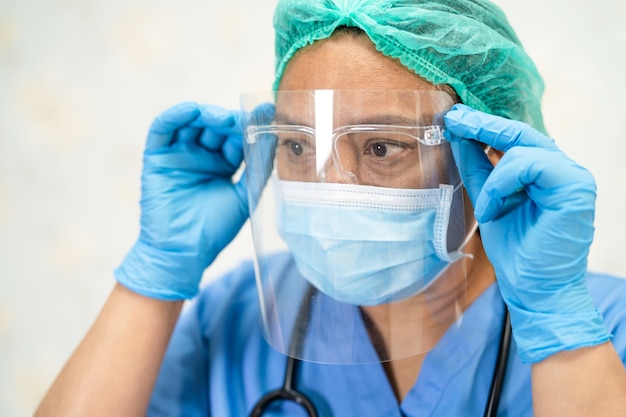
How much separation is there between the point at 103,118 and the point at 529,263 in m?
1.28

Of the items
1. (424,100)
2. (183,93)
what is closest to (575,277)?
(424,100)

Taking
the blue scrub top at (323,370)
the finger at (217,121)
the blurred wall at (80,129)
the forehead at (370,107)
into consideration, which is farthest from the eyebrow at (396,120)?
the blurred wall at (80,129)

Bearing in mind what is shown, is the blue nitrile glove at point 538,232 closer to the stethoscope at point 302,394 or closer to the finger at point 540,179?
the finger at point 540,179

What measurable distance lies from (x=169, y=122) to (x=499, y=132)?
2.10 ft

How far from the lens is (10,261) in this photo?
1.70 meters

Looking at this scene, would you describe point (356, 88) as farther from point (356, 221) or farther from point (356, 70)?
point (356, 221)

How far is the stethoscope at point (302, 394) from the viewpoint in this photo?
3.18 feet

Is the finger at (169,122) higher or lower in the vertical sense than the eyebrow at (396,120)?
lower

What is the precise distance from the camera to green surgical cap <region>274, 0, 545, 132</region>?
916mm

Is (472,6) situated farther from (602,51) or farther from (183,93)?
(183,93)

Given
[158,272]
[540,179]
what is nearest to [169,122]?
[158,272]

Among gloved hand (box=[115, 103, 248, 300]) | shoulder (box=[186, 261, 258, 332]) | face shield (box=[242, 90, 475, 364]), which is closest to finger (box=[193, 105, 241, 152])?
gloved hand (box=[115, 103, 248, 300])

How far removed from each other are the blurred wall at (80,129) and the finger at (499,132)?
2.55 feet

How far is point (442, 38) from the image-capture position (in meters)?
0.92
